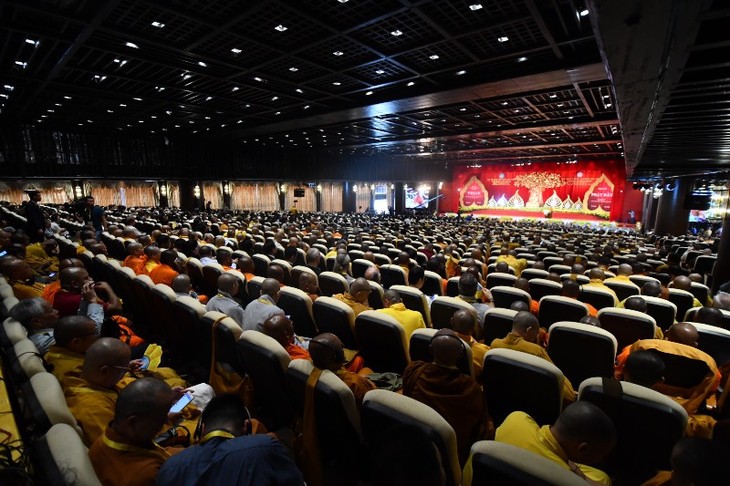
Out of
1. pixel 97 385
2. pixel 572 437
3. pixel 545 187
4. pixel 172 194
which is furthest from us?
pixel 545 187

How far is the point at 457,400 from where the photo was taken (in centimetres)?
211

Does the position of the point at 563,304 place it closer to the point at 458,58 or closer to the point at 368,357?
the point at 368,357

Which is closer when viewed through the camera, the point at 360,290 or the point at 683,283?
the point at 360,290

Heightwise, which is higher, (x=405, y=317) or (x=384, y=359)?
(x=405, y=317)

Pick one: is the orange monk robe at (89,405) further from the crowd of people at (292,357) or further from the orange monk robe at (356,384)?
the orange monk robe at (356,384)

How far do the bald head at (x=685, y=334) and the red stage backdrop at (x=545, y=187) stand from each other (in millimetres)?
28426

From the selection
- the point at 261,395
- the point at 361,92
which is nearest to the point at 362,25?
the point at 361,92

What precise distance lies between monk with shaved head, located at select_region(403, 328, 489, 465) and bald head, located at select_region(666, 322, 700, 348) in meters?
2.17

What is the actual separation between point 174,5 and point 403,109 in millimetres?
7767

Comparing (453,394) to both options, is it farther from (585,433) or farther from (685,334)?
(685,334)

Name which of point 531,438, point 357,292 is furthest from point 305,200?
point 531,438

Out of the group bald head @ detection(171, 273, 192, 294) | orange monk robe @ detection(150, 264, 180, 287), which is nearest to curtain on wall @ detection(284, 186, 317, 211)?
orange monk robe @ detection(150, 264, 180, 287)

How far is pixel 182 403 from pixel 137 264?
169 inches

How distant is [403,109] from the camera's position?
1207cm
